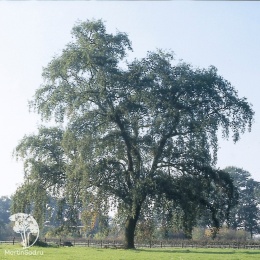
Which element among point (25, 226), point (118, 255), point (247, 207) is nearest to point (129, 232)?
point (25, 226)

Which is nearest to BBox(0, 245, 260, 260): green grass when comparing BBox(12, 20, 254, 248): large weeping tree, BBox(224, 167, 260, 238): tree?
BBox(12, 20, 254, 248): large weeping tree

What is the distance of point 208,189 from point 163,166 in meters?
3.86

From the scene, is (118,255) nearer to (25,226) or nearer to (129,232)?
(129,232)

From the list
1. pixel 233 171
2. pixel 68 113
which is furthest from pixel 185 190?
pixel 233 171

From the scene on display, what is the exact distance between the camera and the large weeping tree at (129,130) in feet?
117

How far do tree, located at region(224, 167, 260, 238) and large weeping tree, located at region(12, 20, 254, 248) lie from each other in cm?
5818

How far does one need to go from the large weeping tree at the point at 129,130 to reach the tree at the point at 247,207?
5818 centimetres

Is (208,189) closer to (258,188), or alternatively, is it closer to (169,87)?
(169,87)

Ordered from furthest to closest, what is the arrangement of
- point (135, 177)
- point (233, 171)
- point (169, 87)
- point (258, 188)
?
point (233, 171) → point (258, 188) → point (169, 87) → point (135, 177)

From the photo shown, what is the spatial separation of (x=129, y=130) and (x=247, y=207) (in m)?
70.7

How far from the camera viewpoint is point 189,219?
36750 millimetres

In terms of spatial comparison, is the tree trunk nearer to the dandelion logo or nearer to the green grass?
the green grass

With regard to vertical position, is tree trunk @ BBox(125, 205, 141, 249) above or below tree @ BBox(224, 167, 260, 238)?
below

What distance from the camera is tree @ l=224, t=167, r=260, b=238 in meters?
99.1
